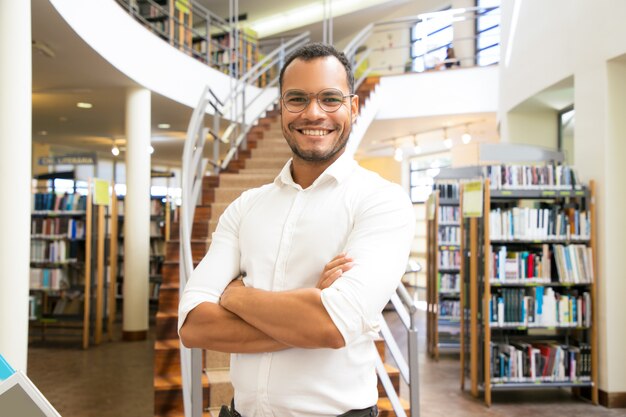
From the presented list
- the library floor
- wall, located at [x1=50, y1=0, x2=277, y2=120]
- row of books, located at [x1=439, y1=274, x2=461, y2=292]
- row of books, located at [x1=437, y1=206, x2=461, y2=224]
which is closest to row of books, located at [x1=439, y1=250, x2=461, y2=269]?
row of books, located at [x1=439, y1=274, x2=461, y2=292]

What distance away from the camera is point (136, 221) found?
24.0 feet

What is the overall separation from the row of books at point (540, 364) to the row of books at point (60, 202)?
16.3 ft


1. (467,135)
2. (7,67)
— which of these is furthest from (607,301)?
(467,135)

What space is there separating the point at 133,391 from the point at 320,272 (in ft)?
14.1

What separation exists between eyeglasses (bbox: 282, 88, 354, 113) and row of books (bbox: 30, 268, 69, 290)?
6.66m

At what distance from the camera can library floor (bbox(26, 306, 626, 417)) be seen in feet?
15.0

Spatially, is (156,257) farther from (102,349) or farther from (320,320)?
(320,320)

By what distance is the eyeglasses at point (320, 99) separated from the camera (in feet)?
4.06

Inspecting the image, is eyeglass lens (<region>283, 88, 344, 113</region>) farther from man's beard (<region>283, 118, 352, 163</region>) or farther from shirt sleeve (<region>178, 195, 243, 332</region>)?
shirt sleeve (<region>178, 195, 243, 332</region>)

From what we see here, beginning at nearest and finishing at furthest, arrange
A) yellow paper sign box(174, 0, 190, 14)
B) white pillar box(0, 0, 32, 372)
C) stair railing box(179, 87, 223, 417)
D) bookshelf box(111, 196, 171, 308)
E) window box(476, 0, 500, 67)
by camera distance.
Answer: stair railing box(179, 87, 223, 417) < white pillar box(0, 0, 32, 372) < bookshelf box(111, 196, 171, 308) < yellow paper sign box(174, 0, 190, 14) < window box(476, 0, 500, 67)

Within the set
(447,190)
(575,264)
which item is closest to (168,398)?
(575,264)

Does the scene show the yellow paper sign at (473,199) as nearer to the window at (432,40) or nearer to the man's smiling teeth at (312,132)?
the man's smiling teeth at (312,132)

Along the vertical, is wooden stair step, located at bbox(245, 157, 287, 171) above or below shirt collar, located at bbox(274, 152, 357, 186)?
above

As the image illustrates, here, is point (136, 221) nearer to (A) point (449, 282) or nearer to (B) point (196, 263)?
(B) point (196, 263)
